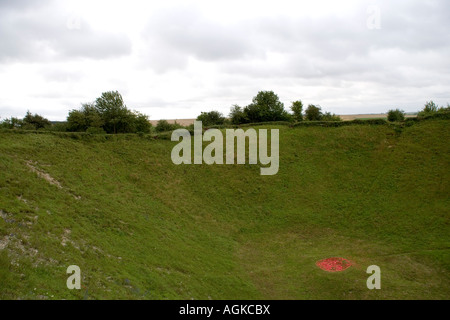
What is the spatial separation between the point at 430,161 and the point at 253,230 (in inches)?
840

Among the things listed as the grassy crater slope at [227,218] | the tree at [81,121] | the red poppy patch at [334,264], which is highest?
the tree at [81,121]

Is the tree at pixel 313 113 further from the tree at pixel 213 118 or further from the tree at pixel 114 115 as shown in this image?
the tree at pixel 114 115

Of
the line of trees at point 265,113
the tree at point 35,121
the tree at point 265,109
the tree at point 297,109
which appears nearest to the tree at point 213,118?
the line of trees at point 265,113

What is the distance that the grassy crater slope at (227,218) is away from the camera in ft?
46.4

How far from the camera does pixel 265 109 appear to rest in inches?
2128

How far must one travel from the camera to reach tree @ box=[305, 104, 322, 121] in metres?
56.7

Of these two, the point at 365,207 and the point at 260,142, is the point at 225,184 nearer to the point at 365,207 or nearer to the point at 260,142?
the point at 260,142

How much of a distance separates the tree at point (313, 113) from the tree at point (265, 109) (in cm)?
415

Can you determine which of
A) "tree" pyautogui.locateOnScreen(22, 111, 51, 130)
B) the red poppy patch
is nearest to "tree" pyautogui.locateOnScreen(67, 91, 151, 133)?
"tree" pyautogui.locateOnScreen(22, 111, 51, 130)

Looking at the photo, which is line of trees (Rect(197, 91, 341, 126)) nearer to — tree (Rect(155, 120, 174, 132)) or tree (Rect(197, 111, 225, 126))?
tree (Rect(197, 111, 225, 126))

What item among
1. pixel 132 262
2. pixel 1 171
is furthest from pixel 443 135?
pixel 1 171

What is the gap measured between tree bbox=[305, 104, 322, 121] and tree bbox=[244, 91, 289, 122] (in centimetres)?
415

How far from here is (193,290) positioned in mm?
14727

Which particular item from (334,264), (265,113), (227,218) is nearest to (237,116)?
(265,113)
